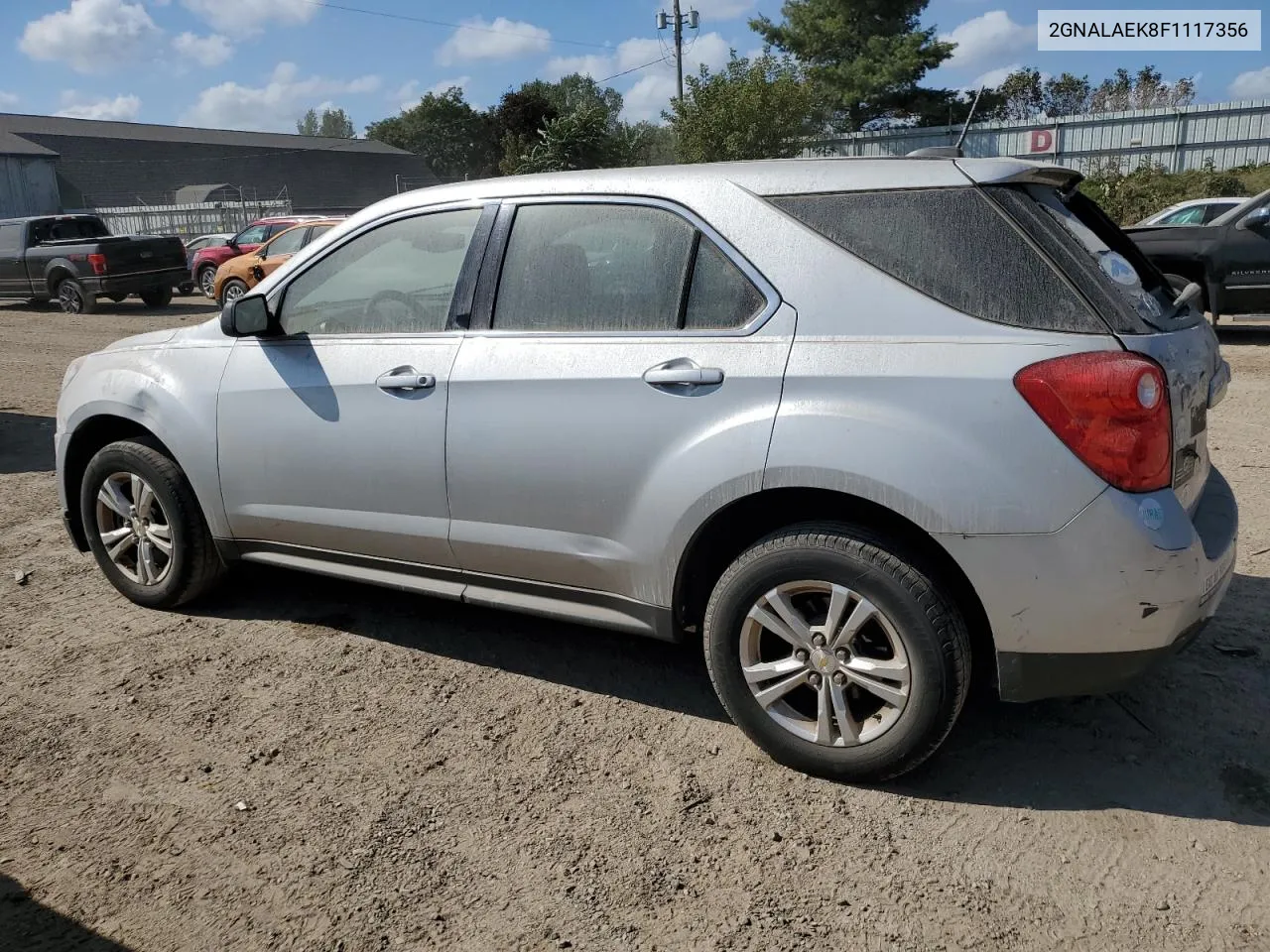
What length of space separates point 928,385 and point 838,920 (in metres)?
1.38

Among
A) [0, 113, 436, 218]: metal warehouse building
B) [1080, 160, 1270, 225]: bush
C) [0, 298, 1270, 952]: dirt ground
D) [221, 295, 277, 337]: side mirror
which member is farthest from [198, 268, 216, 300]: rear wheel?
[0, 113, 436, 218]: metal warehouse building

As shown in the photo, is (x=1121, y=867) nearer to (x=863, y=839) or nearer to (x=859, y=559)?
(x=863, y=839)

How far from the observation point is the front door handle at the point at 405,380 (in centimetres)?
353

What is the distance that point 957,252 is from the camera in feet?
9.24

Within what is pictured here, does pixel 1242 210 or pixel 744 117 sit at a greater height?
pixel 744 117

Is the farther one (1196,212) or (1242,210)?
(1196,212)

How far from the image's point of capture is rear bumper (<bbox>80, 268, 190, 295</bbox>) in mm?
17641

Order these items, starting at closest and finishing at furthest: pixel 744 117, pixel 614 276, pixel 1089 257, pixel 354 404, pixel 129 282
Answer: pixel 1089 257 < pixel 614 276 < pixel 354 404 < pixel 129 282 < pixel 744 117

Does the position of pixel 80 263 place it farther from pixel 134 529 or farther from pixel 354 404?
pixel 354 404

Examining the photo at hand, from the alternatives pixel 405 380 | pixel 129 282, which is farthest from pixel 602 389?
pixel 129 282

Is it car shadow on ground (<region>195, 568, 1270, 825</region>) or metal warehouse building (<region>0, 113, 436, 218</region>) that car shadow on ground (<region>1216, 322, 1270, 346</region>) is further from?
metal warehouse building (<region>0, 113, 436, 218</region>)

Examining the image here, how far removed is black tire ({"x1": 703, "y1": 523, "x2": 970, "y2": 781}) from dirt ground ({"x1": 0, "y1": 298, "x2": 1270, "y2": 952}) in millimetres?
130

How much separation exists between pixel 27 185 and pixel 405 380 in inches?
A: 2209

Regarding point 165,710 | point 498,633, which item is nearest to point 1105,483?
point 498,633
